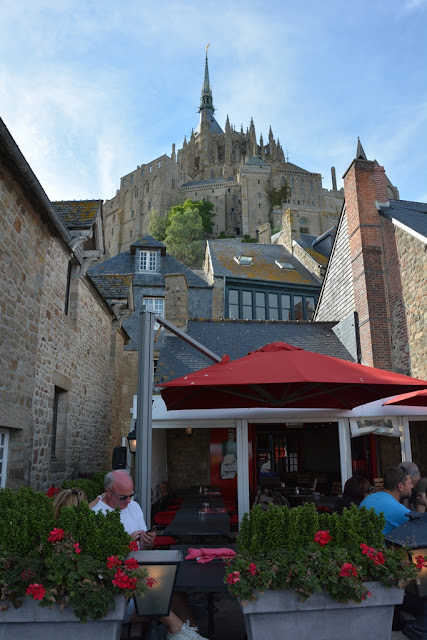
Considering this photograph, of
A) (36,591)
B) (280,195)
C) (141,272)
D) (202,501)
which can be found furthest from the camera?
(280,195)

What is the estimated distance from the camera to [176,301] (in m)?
13.2

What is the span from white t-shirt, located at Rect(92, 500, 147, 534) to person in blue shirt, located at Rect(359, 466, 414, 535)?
1.85 meters

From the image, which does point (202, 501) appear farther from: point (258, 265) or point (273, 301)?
point (258, 265)

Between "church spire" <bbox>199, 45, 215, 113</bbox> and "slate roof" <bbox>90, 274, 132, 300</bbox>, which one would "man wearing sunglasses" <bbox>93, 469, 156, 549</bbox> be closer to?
"slate roof" <bbox>90, 274, 132, 300</bbox>

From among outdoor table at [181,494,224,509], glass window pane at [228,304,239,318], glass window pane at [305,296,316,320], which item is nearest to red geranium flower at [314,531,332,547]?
outdoor table at [181,494,224,509]

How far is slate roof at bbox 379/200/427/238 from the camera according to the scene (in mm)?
10455

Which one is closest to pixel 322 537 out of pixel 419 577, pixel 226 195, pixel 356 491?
pixel 419 577

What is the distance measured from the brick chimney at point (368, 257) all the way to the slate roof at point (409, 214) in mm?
379

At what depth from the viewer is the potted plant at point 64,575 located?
2621 mm

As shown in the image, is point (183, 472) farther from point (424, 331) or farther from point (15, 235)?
point (15, 235)

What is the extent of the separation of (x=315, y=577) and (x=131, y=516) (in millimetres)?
1937

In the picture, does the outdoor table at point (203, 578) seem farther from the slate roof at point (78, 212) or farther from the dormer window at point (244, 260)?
the dormer window at point (244, 260)

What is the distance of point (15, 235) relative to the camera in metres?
5.98

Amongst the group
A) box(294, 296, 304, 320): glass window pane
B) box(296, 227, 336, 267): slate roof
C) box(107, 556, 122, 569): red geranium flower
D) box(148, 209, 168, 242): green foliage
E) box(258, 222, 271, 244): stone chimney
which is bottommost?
box(107, 556, 122, 569): red geranium flower
